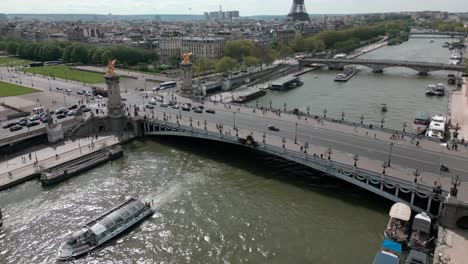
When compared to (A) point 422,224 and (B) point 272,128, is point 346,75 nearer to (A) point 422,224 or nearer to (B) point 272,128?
(B) point 272,128

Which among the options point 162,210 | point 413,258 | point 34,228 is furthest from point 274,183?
point 34,228

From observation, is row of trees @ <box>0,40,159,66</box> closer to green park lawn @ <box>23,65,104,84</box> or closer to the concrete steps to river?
green park lawn @ <box>23,65,104,84</box>

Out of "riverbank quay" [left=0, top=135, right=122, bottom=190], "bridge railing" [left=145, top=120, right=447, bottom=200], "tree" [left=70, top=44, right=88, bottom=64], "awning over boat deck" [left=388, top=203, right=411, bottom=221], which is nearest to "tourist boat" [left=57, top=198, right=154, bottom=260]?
"riverbank quay" [left=0, top=135, right=122, bottom=190]

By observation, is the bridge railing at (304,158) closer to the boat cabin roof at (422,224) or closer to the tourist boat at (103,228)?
the boat cabin roof at (422,224)

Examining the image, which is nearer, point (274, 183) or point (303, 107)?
point (274, 183)

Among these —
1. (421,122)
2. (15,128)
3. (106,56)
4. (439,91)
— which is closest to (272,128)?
(421,122)

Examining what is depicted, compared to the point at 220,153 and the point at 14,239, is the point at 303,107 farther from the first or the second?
the point at 14,239
